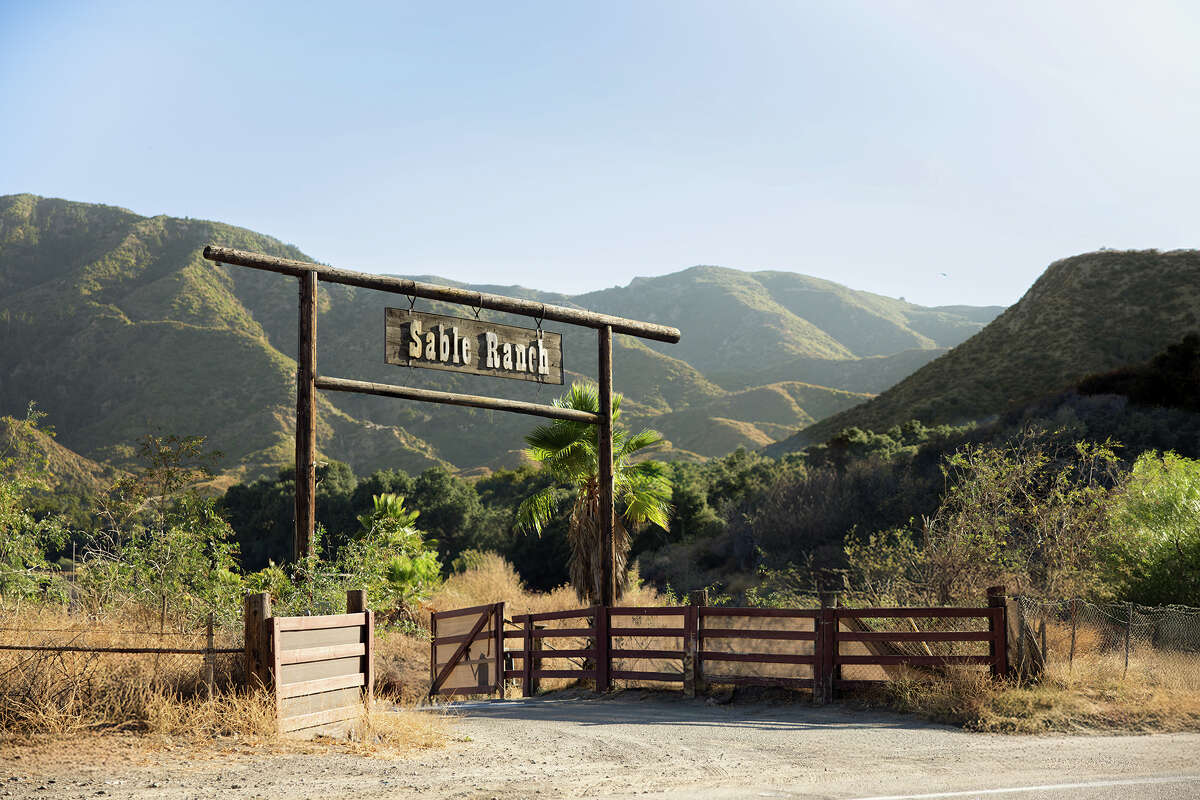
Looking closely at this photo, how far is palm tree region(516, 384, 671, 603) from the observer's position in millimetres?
17156

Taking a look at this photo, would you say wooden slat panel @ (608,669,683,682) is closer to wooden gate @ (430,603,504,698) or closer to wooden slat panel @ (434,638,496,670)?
wooden gate @ (430,603,504,698)

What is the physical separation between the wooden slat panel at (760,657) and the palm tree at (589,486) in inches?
142

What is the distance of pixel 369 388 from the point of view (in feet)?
41.0

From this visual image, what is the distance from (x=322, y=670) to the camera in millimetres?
9445

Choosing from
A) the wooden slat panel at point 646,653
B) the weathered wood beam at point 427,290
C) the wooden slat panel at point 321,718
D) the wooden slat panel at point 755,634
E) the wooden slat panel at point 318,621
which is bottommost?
the wooden slat panel at point 646,653

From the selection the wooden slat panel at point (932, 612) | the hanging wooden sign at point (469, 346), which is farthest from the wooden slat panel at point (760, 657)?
the hanging wooden sign at point (469, 346)

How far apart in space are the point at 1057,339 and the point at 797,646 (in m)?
48.4

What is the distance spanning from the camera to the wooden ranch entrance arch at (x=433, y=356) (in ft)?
37.8

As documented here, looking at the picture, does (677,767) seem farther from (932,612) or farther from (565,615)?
(565,615)

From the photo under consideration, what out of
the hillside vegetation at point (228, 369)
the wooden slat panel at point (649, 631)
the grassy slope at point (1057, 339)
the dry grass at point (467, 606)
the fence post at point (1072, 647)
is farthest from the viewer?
the hillside vegetation at point (228, 369)

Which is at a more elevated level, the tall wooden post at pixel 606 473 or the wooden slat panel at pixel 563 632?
the tall wooden post at pixel 606 473

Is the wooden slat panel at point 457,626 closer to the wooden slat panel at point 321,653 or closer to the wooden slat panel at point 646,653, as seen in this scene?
the wooden slat panel at point 646,653

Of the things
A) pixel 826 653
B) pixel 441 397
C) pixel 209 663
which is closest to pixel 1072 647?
pixel 826 653

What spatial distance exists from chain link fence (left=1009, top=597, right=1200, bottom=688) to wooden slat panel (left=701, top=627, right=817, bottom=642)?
248 centimetres
